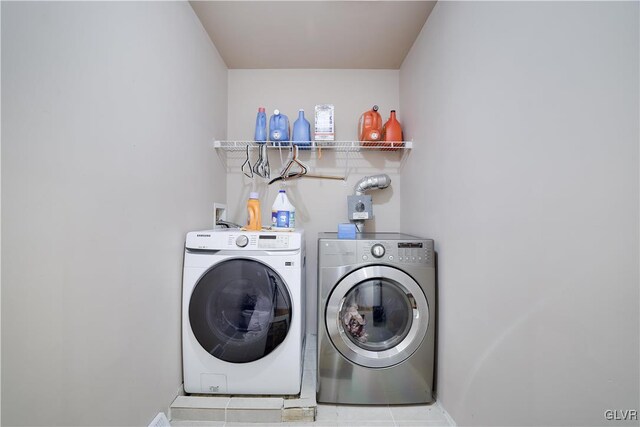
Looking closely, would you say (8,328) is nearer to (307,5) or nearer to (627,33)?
(627,33)

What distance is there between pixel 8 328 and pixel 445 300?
1683 millimetres

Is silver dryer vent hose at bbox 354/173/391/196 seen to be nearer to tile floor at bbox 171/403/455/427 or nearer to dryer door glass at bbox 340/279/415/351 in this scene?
dryer door glass at bbox 340/279/415/351

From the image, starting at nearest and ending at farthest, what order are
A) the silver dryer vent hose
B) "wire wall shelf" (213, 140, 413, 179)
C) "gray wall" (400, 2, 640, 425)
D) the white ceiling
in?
"gray wall" (400, 2, 640, 425) < the white ceiling < the silver dryer vent hose < "wire wall shelf" (213, 140, 413, 179)

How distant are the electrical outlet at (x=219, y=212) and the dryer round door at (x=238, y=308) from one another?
62 cm

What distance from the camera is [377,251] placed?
1.34m

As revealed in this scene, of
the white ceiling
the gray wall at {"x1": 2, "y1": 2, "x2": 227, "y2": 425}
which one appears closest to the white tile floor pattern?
the gray wall at {"x1": 2, "y1": 2, "x2": 227, "y2": 425}

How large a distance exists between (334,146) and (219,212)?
1.12 metres

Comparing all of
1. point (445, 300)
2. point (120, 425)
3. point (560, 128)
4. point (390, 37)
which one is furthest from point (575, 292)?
point (390, 37)

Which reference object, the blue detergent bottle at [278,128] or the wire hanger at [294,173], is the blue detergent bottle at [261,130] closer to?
the blue detergent bottle at [278,128]

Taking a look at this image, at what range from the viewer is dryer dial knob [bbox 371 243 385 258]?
4.37ft

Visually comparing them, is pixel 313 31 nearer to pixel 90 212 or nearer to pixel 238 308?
pixel 90 212

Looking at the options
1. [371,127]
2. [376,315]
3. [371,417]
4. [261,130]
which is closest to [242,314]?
[376,315]

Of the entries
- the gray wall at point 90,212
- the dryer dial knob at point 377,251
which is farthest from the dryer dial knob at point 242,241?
the dryer dial knob at point 377,251

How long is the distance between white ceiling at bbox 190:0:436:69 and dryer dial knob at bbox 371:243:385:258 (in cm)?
150
